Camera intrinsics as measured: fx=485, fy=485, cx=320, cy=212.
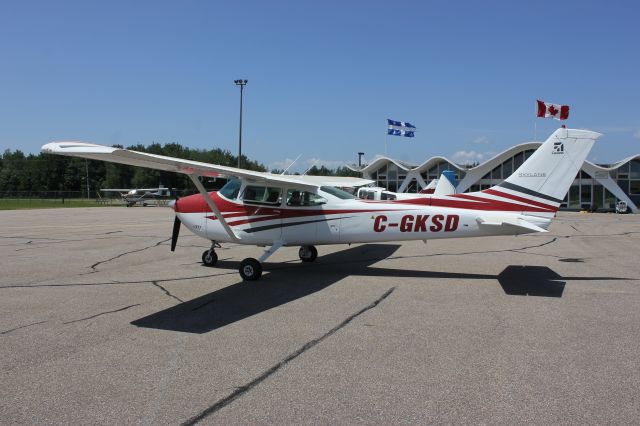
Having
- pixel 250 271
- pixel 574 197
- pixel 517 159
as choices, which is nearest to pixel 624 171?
pixel 574 197

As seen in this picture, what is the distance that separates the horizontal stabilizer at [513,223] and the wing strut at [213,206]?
499 cm

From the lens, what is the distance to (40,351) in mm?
5363

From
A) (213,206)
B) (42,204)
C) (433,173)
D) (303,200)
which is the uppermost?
(433,173)

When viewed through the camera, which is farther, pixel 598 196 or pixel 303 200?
pixel 598 196

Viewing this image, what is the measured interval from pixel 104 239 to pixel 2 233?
18.5 feet

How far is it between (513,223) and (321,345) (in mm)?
5073

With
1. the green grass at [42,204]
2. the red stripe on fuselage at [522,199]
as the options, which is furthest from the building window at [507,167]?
the red stripe on fuselage at [522,199]

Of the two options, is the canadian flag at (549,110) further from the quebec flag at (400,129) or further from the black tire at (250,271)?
the quebec flag at (400,129)

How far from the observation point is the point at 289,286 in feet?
29.7

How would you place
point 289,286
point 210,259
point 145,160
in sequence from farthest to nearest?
point 210,259
point 289,286
point 145,160

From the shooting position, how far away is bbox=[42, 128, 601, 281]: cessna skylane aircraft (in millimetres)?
9062

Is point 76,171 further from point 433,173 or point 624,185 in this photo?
point 624,185

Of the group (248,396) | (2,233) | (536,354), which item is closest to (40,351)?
(248,396)

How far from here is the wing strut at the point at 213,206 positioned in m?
9.19
